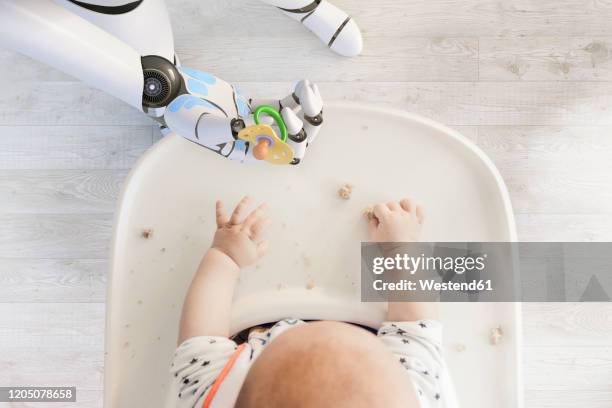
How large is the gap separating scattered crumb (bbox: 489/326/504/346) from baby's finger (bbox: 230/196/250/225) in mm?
284

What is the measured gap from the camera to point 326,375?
1.15ft

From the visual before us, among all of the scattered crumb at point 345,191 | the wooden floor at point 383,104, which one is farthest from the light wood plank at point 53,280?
the scattered crumb at point 345,191

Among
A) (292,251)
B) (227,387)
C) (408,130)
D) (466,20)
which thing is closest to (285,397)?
(227,387)

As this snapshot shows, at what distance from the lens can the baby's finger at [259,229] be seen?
1.75 ft

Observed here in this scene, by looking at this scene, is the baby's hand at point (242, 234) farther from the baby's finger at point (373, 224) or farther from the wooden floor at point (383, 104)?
the wooden floor at point (383, 104)

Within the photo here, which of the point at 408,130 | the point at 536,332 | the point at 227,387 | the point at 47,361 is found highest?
the point at 408,130

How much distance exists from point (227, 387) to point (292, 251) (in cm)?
17

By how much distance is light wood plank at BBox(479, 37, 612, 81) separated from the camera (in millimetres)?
711

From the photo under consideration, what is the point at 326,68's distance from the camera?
717mm

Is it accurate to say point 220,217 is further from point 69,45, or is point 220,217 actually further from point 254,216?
point 69,45

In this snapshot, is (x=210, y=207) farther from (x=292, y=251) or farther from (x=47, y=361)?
(x=47, y=361)

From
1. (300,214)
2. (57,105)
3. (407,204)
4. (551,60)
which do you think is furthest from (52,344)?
(551,60)

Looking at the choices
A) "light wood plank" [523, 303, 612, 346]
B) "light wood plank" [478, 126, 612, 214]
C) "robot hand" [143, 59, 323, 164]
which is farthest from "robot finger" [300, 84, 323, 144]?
"light wood plank" [523, 303, 612, 346]

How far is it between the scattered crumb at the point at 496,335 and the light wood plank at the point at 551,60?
37 centimetres
